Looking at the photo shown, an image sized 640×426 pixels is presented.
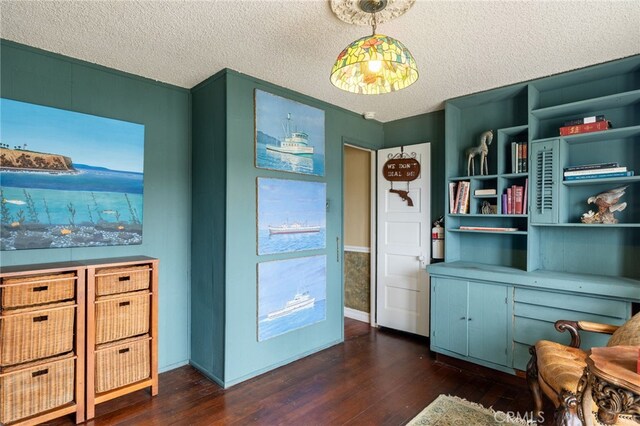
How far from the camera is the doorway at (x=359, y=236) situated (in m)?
4.27

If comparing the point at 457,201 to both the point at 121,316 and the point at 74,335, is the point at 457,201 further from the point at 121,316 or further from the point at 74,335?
the point at 74,335

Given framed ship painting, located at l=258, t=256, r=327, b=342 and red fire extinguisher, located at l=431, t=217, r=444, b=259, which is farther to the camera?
red fire extinguisher, located at l=431, t=217, r=444, b=259

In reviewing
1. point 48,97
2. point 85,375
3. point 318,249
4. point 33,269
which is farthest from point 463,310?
point 48,97

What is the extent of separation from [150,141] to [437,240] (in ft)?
9.54

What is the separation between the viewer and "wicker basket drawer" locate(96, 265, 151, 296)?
2.32 meters

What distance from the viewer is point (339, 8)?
183cm

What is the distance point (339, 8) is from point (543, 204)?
2.24 m

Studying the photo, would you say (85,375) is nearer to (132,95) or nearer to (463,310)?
(132,95)

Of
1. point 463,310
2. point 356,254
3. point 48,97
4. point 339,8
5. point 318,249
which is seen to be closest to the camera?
point 339,8

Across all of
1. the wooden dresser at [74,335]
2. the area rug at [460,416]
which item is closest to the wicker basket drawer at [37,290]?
the wooden dresser at [74,335]

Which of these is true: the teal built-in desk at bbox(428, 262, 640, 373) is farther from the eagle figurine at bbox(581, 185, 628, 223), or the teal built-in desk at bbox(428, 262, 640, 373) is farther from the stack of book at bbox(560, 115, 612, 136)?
the stack of book at bbox(560, 115, 612, 136)

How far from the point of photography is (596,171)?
8.46 feet

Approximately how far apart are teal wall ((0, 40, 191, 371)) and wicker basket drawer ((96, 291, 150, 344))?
42 centimetres

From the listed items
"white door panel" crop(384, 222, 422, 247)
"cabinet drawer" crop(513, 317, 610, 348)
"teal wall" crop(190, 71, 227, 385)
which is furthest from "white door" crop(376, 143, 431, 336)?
"teal wall" crop(190, 71, 227, 385)
